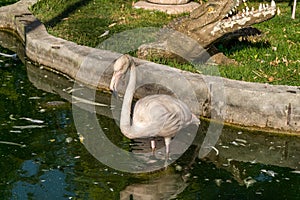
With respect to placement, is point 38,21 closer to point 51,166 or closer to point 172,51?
point 172,51

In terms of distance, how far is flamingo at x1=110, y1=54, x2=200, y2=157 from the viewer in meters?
6.32

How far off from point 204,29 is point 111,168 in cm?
300

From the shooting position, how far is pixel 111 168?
6668mm

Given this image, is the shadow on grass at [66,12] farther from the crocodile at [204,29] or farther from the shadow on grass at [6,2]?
the crocodile at [204,29]

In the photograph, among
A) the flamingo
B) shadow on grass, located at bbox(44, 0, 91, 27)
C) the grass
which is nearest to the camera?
the flamingo

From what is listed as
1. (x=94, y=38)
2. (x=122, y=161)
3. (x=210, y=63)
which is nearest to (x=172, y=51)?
(x=210, y=63)

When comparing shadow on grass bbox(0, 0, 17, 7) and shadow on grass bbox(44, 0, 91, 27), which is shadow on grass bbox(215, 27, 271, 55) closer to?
shadow on grass bbox(44, 0, 91, 27)

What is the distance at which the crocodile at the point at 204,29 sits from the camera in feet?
28.6

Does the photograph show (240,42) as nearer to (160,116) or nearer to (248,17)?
(248,17)

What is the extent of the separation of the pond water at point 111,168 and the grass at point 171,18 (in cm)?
128

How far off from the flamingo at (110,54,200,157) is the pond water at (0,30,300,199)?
0.39m

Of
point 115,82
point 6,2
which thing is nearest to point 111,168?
point 115,82

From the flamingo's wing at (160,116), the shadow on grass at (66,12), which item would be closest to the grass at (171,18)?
the shadow on grass at (66,12)

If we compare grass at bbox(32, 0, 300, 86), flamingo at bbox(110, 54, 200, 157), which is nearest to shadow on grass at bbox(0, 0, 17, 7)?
grass at bbox(32, 0, 300, 86)
